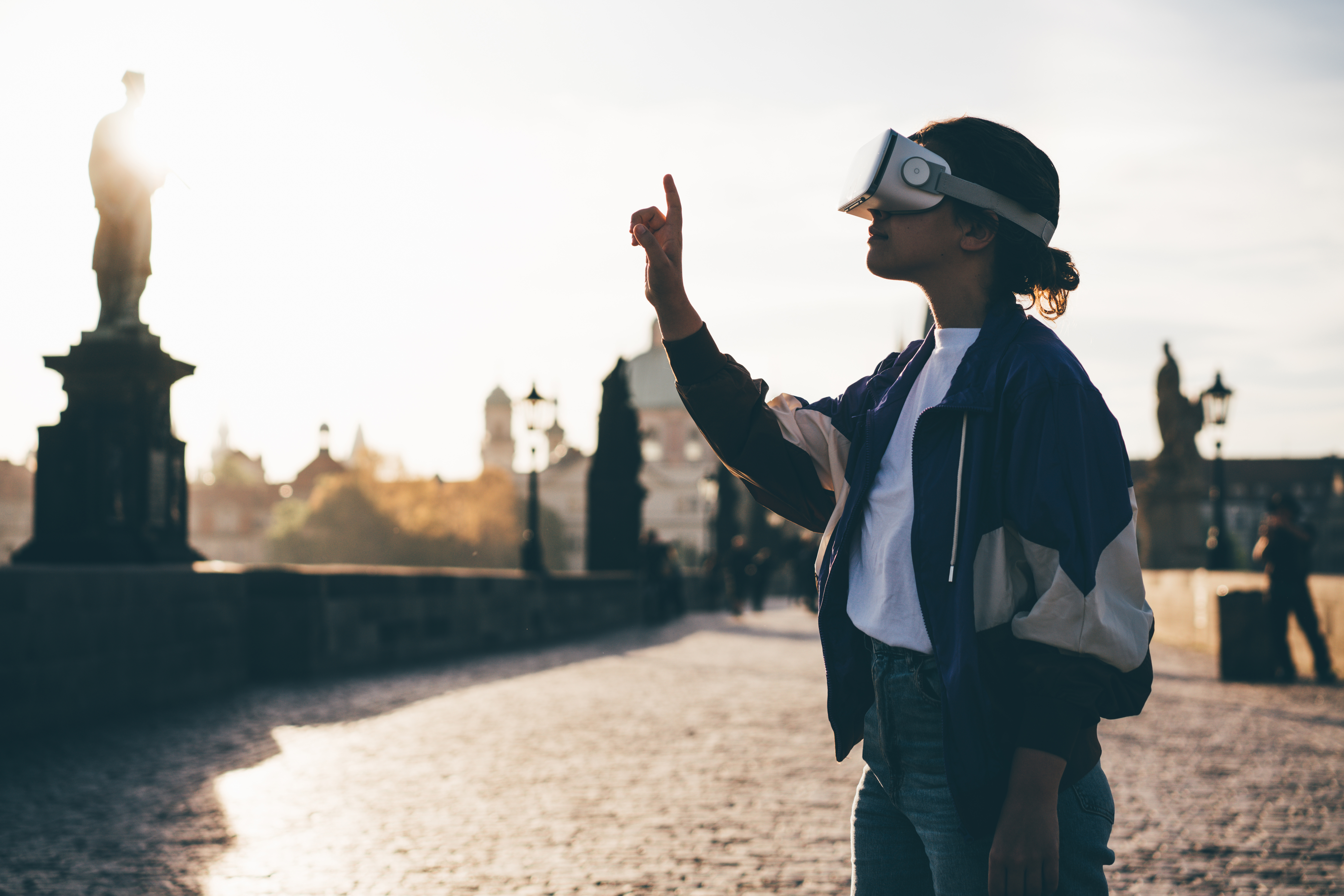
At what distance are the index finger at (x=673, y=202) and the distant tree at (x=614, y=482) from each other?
27487 millimetres

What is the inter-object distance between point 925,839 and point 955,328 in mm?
668

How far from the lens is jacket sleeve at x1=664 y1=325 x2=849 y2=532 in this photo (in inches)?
74.6

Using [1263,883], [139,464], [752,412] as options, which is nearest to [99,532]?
[139,464]

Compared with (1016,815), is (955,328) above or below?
above

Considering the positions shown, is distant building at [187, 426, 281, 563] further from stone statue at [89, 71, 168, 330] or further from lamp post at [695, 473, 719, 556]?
stone statue at [89, 71, 168, 330]

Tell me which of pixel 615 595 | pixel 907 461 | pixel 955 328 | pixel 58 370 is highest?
pixel 58 370

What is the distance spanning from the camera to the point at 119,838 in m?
4.71

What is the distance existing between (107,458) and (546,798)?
532 centimetres

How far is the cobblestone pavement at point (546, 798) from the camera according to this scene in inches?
167

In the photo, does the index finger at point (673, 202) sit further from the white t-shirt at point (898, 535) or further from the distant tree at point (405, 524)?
the distant tree at point (405, 524)

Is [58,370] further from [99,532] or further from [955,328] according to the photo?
[955,328]

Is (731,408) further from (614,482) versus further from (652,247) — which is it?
(614,482)

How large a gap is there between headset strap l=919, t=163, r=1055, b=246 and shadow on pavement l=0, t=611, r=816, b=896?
3.26 metres

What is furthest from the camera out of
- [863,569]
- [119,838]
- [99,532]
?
[99,532]
